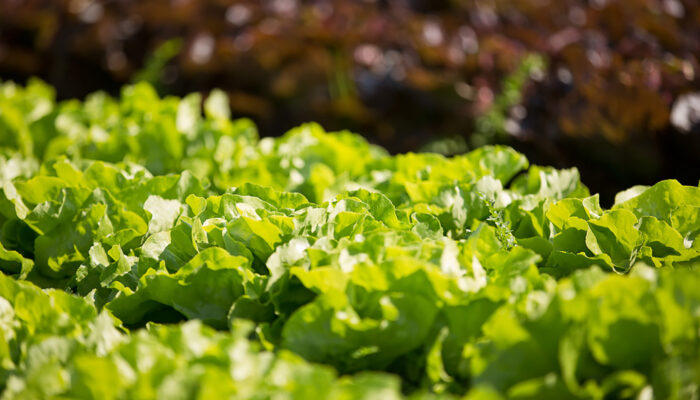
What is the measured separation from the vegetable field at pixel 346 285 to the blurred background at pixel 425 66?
1.17 meters

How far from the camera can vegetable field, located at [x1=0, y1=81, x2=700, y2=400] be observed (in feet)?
3.71

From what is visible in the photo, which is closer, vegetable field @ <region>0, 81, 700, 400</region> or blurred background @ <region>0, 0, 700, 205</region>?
vegetable field @ <region>0, 81, 700, 400</region>

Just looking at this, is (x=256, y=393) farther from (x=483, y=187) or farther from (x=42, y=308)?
(x=483, y=187)

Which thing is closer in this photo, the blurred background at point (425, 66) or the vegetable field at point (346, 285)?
the vegetable field at point (346, 285)

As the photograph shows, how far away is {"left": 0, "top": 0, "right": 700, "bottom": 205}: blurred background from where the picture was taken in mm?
2998

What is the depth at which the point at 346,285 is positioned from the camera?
1320 mm

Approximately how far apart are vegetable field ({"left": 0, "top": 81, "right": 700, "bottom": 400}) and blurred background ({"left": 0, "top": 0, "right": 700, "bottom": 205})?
1.17 m

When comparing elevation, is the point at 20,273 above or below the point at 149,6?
above

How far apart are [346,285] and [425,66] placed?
9.13ft

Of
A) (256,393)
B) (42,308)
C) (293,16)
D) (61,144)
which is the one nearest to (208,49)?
(293,16)

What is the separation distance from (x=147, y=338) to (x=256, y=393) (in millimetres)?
243

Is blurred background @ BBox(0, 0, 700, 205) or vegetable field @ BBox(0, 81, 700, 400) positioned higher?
vegetable field @ BBox(0, 81, 700, 400)

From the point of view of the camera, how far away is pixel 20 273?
1.78 metres

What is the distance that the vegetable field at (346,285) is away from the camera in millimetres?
1132
